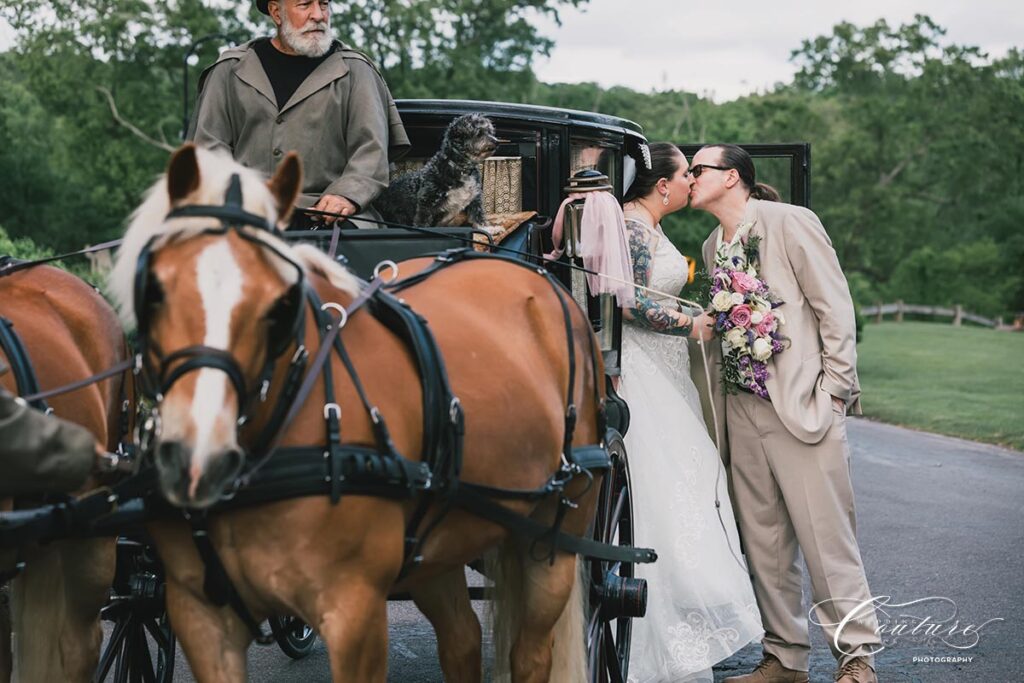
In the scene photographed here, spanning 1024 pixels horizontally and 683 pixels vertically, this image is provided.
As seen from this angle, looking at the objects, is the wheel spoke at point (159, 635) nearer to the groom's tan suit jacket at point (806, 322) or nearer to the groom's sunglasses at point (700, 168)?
the groom's tan suit jacket at point (806, 322)

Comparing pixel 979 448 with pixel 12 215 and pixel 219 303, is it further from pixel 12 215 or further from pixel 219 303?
pixel 12 215

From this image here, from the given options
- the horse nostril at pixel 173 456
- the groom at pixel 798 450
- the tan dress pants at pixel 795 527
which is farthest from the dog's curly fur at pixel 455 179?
the horse nostril at pixel 173 456

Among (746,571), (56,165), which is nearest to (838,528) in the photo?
(746,571)

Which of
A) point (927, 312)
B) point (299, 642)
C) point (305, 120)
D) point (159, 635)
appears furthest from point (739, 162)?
point (927, 312)

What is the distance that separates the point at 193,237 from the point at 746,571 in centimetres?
368

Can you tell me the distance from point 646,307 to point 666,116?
169 ft

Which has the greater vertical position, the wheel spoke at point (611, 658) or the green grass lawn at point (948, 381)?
the wheel spoke at point (611, 658)

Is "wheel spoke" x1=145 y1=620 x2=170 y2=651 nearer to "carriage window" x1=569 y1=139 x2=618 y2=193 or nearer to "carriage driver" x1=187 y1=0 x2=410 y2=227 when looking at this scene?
"carriage driver" x1=187 y1=0 x2=410 y2=227

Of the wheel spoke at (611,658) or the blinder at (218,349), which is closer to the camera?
the blinder at (218,349)

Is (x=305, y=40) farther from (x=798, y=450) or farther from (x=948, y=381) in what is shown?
(x=948, y=381)

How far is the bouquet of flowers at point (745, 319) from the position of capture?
229 inches

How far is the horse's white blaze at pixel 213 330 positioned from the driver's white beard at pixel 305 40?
8.34 ft

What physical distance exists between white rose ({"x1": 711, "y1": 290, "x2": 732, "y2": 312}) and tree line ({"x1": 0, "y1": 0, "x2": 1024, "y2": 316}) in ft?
71.4

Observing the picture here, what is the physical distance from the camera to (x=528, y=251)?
599 centimetres
